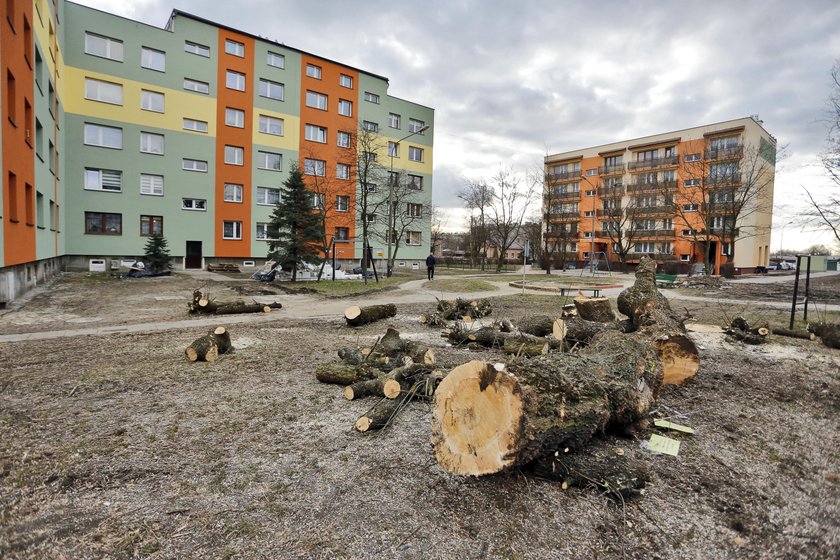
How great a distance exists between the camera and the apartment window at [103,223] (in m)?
26.4

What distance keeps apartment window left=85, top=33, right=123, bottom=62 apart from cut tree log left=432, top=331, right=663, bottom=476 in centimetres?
3346

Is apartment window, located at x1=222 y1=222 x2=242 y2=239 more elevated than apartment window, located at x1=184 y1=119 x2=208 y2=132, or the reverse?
apartment window, located at x1=184 y1=119 x2=208 y2=132

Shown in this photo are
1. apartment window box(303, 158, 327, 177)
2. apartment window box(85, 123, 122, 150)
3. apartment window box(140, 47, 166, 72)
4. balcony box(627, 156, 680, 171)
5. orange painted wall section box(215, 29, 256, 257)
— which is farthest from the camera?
balcony box(627, 156, 680, 171)

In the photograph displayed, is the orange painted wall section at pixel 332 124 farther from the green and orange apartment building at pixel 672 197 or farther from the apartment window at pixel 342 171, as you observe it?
the green and orange apartment building at pixel 672 197

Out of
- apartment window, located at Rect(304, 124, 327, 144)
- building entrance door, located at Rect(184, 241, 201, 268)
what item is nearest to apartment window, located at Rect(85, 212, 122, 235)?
building entrance door, located at Rect(184, 241, 201, 268)

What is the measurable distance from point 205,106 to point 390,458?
33.1m

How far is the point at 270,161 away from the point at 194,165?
5.42m

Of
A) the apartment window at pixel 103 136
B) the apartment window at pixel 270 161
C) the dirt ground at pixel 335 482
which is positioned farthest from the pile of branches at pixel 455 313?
the apartment window at pixel 270 161

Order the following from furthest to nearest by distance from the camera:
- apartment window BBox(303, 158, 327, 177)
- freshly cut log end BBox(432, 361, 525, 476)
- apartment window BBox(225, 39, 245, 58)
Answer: apartment window BBox(303, 158, 327, 177)
apartment window BBox(225, 39, 245, 58)
freshly cut log end BBox(432, 361, 525, 476)

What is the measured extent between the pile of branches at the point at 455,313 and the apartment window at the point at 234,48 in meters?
29.8

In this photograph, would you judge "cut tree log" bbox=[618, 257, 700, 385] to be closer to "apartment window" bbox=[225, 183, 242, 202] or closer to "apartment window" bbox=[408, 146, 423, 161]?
"apartment window" bbox=[225, 183, 242, 202]

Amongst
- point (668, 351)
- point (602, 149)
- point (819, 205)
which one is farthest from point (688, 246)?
point (668, 351)

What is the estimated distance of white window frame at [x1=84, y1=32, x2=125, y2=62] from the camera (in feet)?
85.6

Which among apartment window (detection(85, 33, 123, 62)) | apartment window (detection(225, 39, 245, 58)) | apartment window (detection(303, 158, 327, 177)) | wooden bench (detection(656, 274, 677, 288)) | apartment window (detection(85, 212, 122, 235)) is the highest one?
apartment window (detection(225, 39, 245, 58))
